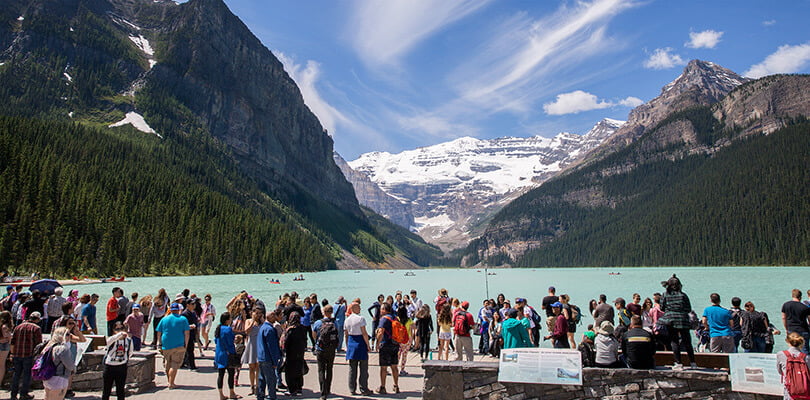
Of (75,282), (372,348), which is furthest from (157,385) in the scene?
(75,282)

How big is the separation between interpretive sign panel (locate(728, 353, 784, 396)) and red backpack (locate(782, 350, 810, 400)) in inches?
14.6

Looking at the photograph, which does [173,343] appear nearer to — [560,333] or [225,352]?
[225,352]

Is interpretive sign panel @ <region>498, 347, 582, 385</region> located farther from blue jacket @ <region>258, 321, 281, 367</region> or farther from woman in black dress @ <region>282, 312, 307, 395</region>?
blue jacket @ <region>258, 321, 281, 367</region>

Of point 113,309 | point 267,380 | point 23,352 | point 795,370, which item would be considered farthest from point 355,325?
point 113,309

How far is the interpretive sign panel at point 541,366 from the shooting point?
10000 mm

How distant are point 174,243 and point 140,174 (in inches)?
1279

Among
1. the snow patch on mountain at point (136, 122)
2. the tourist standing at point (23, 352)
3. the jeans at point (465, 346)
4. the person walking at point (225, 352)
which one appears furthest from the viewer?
the snow patch on mountain at point (136, 122)

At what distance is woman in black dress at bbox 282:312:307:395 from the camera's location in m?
12.2

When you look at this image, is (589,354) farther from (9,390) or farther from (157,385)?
(9,390)

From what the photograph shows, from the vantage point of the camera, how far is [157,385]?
44.6ft

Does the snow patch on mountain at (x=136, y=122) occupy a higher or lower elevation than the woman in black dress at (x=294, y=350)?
higher

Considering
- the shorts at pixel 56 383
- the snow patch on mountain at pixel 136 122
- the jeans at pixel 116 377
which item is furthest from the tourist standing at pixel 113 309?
the snow patch on mountain at pixel 136 122

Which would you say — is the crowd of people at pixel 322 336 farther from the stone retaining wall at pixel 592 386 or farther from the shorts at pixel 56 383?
the stone retaining wall at pixel 592 386

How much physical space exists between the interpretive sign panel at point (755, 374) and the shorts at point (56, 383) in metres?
13.5
